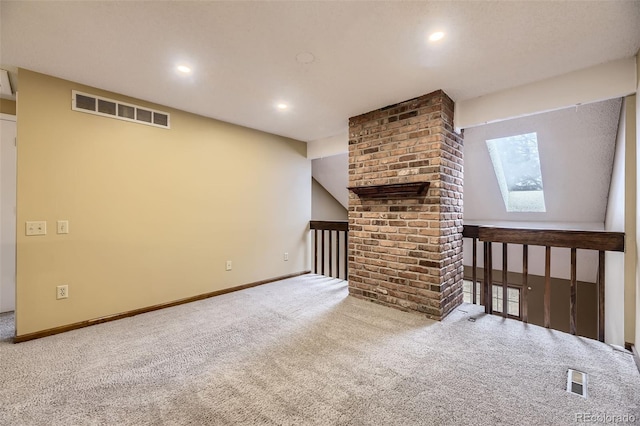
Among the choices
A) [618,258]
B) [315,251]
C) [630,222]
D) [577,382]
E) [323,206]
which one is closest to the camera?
[577,382]

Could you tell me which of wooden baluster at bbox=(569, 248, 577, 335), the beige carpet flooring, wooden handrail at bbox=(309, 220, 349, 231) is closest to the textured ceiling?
wooden baluster at bbox=(569, 248, 577, 335)

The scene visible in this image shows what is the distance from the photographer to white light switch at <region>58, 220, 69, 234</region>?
2.51m

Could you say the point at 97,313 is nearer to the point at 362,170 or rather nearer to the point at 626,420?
the point at 362,170

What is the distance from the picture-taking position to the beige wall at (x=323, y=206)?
6359 mm

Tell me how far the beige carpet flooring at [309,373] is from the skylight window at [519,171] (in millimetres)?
2532


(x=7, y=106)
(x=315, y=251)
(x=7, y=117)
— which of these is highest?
(x=7, y=106)

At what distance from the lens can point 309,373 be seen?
1.86 metres

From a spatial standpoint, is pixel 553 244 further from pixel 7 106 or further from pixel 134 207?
pixel 7 106

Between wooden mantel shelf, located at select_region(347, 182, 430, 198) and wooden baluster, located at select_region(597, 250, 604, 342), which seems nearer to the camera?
wooden baluster, located at select_region(597, 250, 604, 342)

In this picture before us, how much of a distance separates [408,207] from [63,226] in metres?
3.34

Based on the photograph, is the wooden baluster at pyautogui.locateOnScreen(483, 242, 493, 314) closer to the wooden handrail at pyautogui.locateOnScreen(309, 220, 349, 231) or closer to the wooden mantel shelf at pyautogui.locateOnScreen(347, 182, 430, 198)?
the wooden mantel shelf at pyautogui.locateOnScreen(347, 182, 430, 198)

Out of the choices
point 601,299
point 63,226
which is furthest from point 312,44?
point 601,299

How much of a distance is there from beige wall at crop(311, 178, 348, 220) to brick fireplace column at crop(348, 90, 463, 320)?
2876mm

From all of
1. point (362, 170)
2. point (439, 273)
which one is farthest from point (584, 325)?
point (362, 170)
